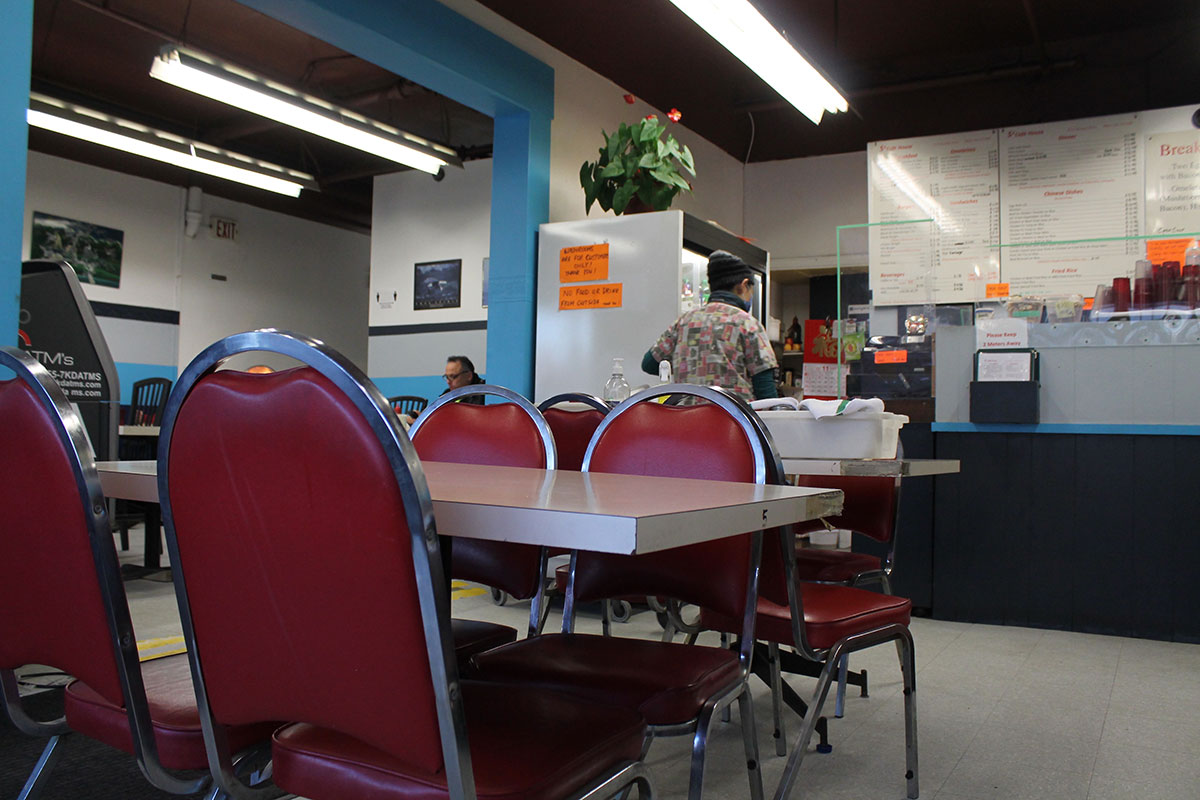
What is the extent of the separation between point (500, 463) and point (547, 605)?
0.38m

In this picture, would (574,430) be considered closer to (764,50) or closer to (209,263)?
(764,50)

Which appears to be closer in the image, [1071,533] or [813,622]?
[813,622]

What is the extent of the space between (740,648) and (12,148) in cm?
259

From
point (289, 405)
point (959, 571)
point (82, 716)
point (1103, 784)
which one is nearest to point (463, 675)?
point (82, 716)

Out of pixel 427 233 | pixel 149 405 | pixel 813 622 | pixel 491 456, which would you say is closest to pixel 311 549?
pixel 813 622

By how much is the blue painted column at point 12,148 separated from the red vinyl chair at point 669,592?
1.96 meters

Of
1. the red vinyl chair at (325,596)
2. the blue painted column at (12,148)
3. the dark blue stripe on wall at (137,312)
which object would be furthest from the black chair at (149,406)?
the red vinyl chair at (325,596)

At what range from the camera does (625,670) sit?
141cm

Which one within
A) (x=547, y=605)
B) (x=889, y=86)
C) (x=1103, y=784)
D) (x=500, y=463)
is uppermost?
(x=889, y=86)

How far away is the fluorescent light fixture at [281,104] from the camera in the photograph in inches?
192

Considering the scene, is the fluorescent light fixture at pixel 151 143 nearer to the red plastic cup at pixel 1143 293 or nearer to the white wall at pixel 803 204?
the white wall at pixel 803 204

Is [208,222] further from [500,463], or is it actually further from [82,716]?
[82,716]

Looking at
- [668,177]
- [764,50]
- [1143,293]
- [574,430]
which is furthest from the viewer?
[668,177]

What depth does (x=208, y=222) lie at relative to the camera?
8.78m
